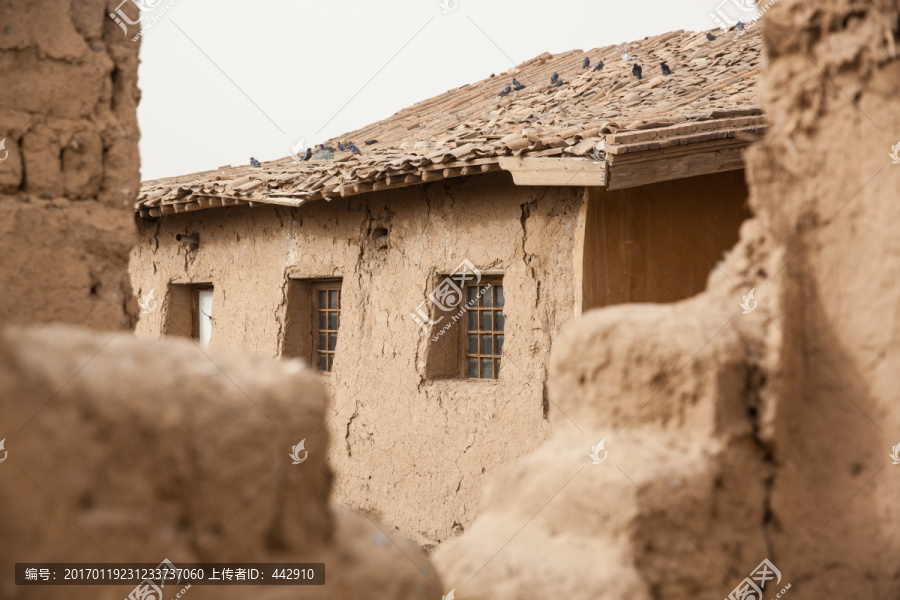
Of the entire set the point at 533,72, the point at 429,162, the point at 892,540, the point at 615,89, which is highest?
the point at 533,72

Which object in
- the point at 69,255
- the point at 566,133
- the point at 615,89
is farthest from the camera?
the point at 615,89

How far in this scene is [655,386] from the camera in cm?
285

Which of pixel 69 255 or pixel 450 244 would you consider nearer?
pixel 69 255

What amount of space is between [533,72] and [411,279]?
5.42m

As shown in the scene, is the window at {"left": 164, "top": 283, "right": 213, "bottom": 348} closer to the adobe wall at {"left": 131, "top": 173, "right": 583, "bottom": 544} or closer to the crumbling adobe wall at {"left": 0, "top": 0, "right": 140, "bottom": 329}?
the adobe wall at {"left": 131, "top": 173, "right": 583, "bottom": 544}

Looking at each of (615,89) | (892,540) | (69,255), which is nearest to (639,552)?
(892,540)

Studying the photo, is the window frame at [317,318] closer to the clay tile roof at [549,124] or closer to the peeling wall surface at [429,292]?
the peeling wall surface at [429,292]

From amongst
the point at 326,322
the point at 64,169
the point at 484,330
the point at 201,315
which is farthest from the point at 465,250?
the point at 201,315

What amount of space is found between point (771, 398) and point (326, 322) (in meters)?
6.17

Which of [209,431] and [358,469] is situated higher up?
[209,431]

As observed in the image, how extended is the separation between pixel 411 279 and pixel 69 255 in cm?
412

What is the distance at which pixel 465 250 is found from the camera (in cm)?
705

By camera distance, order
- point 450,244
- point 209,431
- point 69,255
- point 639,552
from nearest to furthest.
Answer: point 209,431, point 639,552, point 69,255, point 450,244

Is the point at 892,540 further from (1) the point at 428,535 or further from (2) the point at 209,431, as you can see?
(1) the point at 428,535
